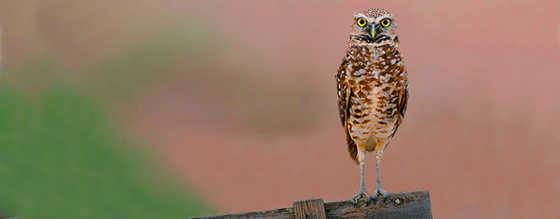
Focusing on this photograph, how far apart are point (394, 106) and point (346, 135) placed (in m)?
0.30

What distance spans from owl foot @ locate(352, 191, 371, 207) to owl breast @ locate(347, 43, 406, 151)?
463mm

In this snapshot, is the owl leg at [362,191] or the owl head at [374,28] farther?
the owl head at [374,28]

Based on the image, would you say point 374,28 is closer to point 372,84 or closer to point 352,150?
point 372,84

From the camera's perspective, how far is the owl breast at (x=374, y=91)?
101 inches

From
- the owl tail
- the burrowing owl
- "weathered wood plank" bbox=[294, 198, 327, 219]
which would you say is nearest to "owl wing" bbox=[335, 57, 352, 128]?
the burrowing owl

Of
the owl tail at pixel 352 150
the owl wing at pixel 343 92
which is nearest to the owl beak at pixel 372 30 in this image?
the owl wing at pixel 343 92

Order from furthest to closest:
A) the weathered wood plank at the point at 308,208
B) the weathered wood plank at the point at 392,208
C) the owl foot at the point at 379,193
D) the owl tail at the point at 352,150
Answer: the owl tail at the point at 352,150 → the owl foot at the point at 379,193 → the weathered wood plank at the point at 392,208 → the weathered wood plank at the point at 308,208

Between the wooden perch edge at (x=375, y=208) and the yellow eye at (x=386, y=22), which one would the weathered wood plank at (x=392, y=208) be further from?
the yellow eye at (x=386, y=22)

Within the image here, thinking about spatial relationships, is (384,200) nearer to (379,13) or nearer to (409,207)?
(409,207)

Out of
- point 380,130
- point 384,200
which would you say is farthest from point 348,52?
point 384,200

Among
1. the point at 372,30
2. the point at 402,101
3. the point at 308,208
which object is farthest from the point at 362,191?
the point at 372,30

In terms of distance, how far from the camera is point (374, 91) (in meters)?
2.60

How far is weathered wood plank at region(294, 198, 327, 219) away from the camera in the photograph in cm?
201

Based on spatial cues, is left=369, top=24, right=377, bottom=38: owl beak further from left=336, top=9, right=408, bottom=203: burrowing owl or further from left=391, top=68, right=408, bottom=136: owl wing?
left=391, top=68, right=408, bottom=136: owl wing
